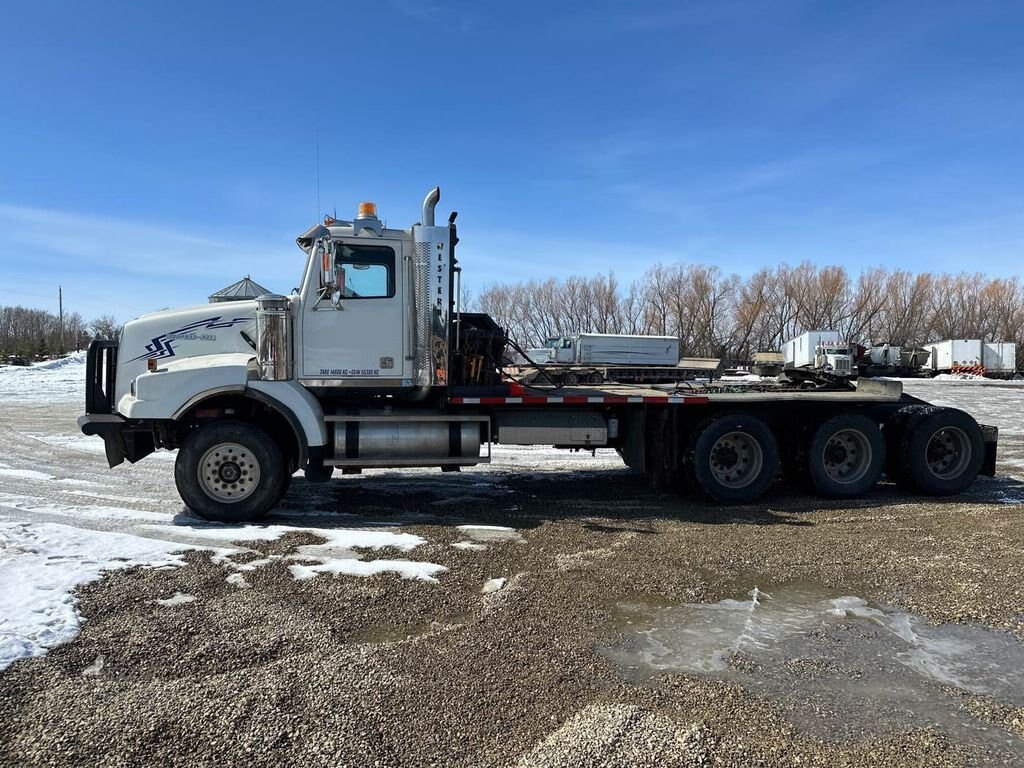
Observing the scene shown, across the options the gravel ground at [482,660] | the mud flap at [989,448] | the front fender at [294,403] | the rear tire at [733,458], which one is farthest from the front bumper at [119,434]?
the mud flap at [989,448]

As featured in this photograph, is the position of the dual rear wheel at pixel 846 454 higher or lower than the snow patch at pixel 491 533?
higher

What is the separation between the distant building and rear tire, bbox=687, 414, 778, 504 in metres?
5.73

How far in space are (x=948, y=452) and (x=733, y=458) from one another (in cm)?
307

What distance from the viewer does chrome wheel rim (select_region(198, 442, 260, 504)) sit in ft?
23.2

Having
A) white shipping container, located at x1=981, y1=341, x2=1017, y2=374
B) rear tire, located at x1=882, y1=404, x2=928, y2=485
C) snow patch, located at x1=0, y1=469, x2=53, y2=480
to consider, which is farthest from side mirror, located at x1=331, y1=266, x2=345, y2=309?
white shipping container, located at x1=981, y1=341, x2=1017, y2=374

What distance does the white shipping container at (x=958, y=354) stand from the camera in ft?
167

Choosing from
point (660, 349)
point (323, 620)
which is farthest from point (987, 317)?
point (323, 620)

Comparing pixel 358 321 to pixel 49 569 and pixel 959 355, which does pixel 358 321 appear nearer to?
pixel 49 569

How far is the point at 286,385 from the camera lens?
7.23 meters

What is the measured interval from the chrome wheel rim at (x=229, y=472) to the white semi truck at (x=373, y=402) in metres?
0.02

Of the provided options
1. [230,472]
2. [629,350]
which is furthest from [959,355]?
[230,472]

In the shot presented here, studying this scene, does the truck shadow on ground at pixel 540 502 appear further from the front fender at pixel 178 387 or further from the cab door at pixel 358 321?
the cab door at pixel 358 321

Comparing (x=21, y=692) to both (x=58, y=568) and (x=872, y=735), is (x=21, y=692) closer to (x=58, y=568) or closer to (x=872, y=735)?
(x=58, y=568)

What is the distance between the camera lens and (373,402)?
25.6 feet
